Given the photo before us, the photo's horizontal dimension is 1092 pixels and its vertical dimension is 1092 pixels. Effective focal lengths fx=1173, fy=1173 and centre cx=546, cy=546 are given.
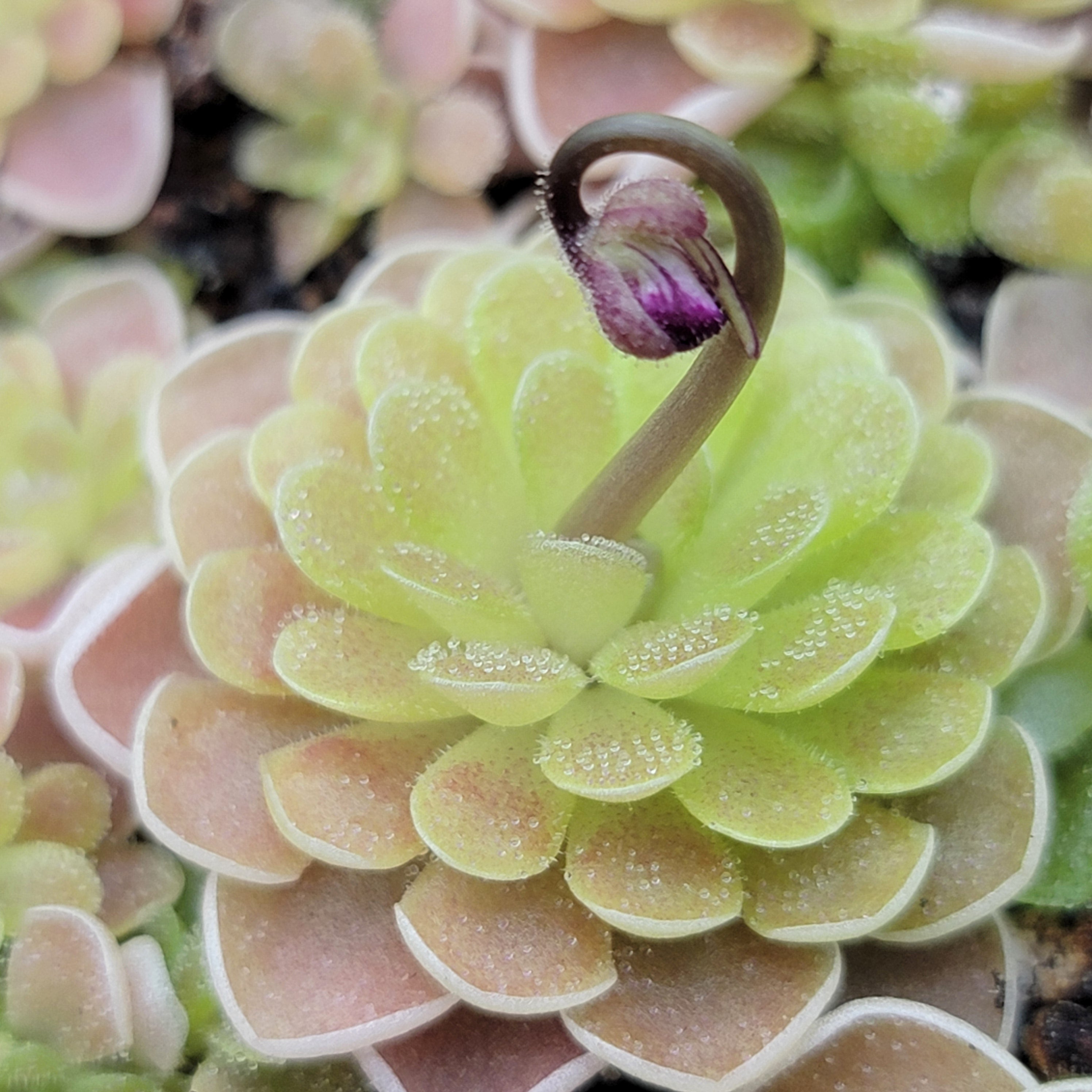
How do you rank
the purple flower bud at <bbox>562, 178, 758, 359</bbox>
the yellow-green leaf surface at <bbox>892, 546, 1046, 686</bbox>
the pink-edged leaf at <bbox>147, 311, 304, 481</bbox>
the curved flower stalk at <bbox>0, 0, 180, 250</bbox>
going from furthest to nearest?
the curved flower stalk at <bbox>0, 0, 180, 250</bbox> < the pink-edged leaf at <bbox>147, 311, 304, 481</bbox> < the yellow-green leaf surface at <bbox>892, 546, 1046, 686</bbox> < the purple flower bud at <bbox>562, 178, 758, 359</bbox>

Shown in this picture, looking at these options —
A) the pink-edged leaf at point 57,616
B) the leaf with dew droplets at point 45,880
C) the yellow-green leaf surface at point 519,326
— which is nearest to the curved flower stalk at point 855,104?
the yellow-green leaf surface at point 519,326

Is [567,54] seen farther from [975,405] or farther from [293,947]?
[293,947]

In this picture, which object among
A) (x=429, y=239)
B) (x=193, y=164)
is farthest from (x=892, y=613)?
(x=193, y=164)

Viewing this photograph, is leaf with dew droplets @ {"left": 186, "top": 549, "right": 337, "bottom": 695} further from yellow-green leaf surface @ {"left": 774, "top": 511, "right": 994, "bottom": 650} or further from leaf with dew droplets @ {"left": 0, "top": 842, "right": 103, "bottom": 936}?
yellow-green leaf surface @ {"left": 774, "top": 511, "right": 994, "bottom": 650}

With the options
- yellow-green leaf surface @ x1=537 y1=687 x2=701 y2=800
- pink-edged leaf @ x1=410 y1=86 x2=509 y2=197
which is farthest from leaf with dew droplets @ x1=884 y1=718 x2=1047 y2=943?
pink-edged leaf @ x1=410 y1=86 x2=509 y2=197

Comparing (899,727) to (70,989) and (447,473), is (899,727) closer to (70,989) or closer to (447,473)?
(447,473)

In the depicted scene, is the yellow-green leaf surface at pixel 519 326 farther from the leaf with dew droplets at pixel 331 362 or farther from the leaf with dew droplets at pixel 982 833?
the leaf with dew droplets at pixel 982 833

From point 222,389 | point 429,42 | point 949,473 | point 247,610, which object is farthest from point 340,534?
point 429,42
